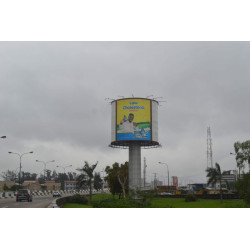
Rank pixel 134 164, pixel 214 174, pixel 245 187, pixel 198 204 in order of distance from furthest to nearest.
Answer: pixel 134 164, pixel 214 174, pixel 198 204, pixel 245 187

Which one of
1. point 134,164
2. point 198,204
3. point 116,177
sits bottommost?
point 198,204

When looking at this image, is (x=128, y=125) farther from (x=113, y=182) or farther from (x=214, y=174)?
(x=214, y=174)

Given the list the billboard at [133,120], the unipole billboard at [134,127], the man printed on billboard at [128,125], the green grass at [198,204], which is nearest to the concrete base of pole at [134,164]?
the unipole billboard at [134,127]

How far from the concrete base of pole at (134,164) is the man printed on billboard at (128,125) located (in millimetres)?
3915

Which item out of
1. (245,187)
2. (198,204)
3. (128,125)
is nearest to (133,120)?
(128,125)

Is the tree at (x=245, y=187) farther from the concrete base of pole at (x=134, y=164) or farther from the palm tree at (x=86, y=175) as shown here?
the concrete base of pole at (x=134, y=164)

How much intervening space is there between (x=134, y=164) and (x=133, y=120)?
847 cm

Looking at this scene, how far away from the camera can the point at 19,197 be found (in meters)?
41.6

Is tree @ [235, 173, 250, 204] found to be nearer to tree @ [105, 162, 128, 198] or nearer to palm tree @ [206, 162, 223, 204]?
palm tree @ [206, 162, 223, 204]

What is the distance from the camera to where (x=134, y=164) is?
60.8 meters

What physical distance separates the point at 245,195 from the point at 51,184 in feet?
440

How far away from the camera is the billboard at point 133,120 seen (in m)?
58.0

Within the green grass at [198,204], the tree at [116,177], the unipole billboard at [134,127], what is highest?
the unipole billboard at [134,127]

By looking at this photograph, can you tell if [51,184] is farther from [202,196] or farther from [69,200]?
[69,200]
